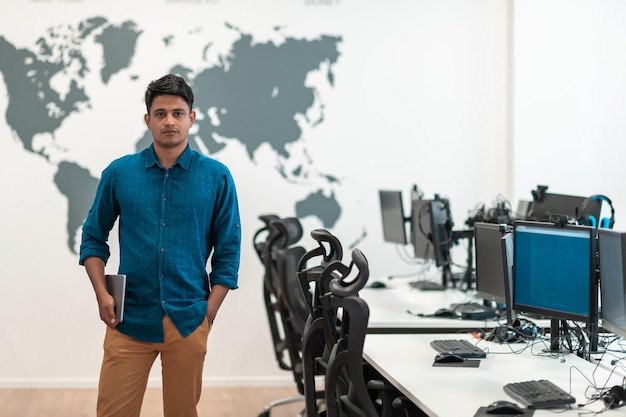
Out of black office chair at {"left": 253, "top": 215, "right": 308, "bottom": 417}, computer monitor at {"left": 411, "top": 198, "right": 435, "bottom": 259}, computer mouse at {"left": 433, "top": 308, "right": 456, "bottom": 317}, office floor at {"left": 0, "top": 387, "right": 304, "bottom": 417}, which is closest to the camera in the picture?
computer mouse at {"left": 433, "top": 308, "right": 456, "bottom": 317}

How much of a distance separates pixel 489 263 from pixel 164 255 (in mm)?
1629

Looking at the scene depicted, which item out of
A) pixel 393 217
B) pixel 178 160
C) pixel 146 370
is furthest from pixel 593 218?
pixel 146 370

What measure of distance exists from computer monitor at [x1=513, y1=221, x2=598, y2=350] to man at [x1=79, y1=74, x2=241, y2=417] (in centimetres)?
116

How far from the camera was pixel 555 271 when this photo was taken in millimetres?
3443

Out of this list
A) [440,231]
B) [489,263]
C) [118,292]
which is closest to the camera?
[118,292]

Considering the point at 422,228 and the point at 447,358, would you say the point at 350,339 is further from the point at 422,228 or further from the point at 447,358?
the point at 422,228

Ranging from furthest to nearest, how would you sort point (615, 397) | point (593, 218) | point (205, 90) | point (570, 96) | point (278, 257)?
point (570, 96) → point (205, 90) → point (278, 257) → point (593, 218) → point (615, 397)

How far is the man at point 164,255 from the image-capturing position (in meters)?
3.21

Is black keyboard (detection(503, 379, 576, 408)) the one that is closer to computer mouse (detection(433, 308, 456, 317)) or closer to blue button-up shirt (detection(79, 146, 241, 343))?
blue button-up shirt (detection(79, 146, 241, 343))

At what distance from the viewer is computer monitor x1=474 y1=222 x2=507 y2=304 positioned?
4.00 meters

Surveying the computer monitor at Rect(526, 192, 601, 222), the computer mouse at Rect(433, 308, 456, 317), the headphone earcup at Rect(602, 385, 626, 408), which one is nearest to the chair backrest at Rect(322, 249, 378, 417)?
the headphone earcup at Rect(602, 385, 626, 408)

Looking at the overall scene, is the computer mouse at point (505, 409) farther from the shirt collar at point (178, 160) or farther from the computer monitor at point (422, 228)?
the computer monitor at point (422, 228)

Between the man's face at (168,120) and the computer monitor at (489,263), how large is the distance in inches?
58.4

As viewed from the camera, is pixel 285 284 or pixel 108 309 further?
pixel 285 284
